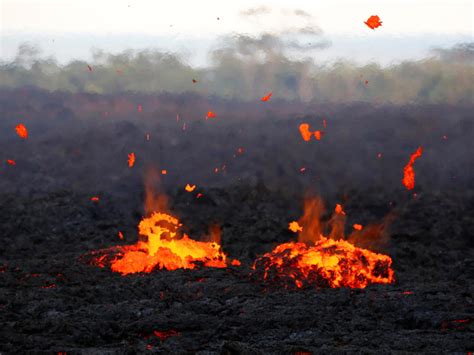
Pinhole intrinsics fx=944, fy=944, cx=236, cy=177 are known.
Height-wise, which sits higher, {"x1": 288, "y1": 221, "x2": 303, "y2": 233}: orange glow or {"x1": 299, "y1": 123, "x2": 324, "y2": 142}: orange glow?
{"x1": 299, "y1": 123, "x2": 324, "y2": 142}: orange glow

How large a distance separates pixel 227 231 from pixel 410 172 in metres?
7.23

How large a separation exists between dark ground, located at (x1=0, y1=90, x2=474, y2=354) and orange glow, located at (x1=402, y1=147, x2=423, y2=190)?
0.18m

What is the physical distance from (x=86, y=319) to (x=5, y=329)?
1259 millimetres

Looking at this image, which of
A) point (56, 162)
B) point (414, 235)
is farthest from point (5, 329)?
point (56, 162)

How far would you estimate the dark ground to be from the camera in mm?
13461

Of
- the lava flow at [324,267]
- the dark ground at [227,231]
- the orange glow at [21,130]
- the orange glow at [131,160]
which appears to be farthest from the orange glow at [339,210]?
the orange glow at [21,130]

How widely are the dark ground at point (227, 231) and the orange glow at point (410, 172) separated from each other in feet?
0.60

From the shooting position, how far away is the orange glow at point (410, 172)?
27.1 metres

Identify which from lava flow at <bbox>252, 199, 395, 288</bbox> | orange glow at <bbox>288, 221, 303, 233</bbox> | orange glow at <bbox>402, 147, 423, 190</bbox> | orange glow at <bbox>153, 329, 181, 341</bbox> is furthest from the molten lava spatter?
orange glow at <bbox>402, 147, 423, 190</bbox>

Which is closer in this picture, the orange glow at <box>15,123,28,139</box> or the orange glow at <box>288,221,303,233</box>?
the orange glow at <box>288,221,303,233</box>

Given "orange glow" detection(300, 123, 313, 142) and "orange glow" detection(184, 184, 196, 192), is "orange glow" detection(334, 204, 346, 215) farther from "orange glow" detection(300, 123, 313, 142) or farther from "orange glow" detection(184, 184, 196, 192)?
"orange glow" detection(300, 123, 313, 142)

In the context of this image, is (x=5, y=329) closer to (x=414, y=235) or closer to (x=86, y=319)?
(x=86, y=319)

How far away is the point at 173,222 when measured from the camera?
24.4 meters

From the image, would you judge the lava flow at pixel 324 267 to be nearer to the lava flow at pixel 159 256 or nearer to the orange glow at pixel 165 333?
the lava flow at pixel 159 256
